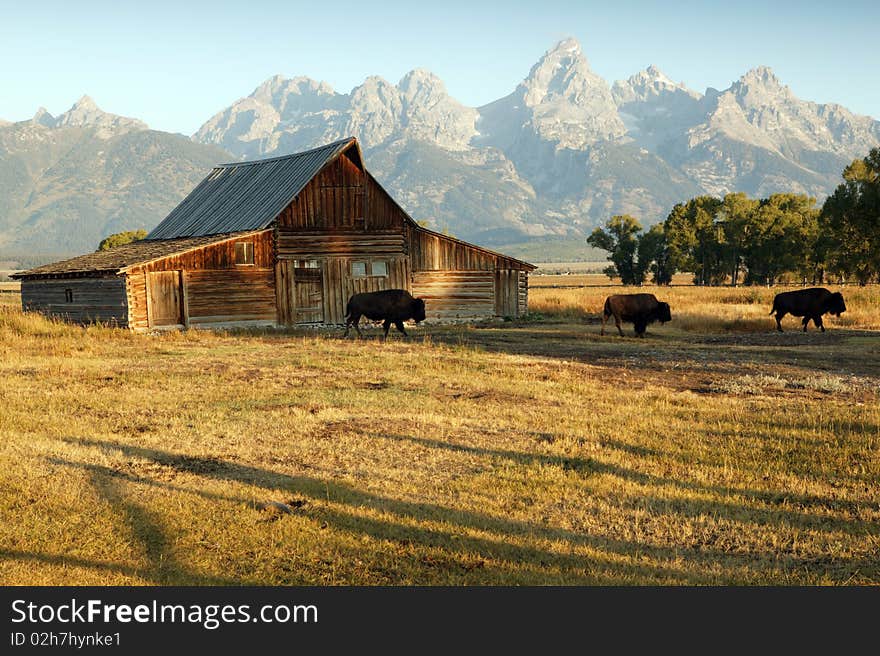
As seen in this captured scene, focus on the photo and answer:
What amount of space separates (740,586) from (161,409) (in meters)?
10.7

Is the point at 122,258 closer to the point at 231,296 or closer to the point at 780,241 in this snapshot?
the point at 231,296

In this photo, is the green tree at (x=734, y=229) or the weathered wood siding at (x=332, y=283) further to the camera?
the green tree at (x=734, y=229)

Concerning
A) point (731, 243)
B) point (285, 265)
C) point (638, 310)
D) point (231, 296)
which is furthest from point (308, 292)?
Answer: point (731, 243)

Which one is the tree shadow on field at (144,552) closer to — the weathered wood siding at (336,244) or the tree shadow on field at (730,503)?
the tree shadow on field at (730,503)

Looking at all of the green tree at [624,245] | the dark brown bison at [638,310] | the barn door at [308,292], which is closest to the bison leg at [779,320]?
the dark brown bison at [638,310]

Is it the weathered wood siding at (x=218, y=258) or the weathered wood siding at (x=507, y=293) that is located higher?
the weathered wood siding at (x=218, y=258)

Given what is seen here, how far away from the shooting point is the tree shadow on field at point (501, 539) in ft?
22.4

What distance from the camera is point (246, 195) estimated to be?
41.3m

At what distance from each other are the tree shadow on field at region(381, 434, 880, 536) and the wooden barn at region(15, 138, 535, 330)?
84.0 ft

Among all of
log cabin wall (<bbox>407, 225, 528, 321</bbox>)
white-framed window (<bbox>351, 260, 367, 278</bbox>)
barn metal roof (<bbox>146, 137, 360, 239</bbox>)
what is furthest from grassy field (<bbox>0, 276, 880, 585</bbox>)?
log cabin wall (<bbox>407, 225, 528, 321</bbox>)

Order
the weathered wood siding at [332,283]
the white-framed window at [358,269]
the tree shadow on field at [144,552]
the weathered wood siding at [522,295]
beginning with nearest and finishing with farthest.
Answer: the tree shadow on field at [144,552]
the weathered wood siding at [332,283]
the white-framed window at [358,269]
the weathered wood siding at [522,295]

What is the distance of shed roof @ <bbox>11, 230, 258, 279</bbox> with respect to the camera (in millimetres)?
32897

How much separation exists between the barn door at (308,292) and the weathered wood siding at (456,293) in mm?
4888

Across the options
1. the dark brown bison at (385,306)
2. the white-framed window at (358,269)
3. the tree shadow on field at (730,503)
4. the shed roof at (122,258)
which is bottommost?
the tree shadow on field at (730,503)
